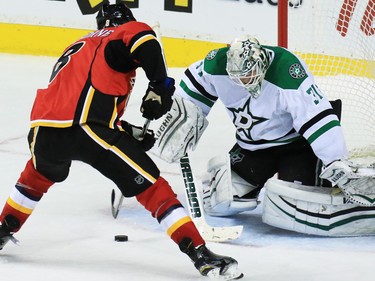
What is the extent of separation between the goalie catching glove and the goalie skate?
0.61 meters

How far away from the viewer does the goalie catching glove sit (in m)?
3.40

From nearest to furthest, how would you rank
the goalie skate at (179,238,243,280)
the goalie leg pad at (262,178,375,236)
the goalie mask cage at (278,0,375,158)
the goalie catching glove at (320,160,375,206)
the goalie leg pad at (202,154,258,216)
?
the goalie skate at (179,238,243,280)
the goalie catching glove at (320,160,375,206)
the goalie leg pad at (262,178,375,236)
the goalie leg pad at (202,154,258,216)
the goalie mask cage at (278,0,375,158)

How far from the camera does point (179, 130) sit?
3.75 m

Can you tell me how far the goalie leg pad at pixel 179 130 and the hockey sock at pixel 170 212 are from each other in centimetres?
71

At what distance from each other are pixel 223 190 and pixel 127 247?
0.51 meters

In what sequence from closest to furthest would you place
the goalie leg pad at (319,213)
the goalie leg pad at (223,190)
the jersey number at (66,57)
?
the jersey number at (66,57) < the goalie leg pad at (319,213) < the goalie leg pad at (223,190)

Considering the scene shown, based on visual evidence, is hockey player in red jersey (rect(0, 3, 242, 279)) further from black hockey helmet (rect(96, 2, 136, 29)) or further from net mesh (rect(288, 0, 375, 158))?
net mesh (rect(288, 0, 375, 158))

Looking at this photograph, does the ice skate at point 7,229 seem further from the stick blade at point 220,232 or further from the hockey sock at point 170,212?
the stick blade at point 220,232

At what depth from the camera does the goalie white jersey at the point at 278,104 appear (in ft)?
11.4

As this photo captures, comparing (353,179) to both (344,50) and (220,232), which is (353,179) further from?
(344,50)

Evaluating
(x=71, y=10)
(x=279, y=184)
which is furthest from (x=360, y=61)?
(x=71, y=10)

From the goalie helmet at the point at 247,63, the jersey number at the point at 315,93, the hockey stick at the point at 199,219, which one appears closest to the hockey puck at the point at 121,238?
the hockey stick at the point at 199,219

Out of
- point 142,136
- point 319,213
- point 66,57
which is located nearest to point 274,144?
point 319,213

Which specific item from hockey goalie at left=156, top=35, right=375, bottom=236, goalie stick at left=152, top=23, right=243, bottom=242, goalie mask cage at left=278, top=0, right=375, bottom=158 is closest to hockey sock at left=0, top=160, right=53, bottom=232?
goalie stick at left=152, top=23, right=243, bottom=242
